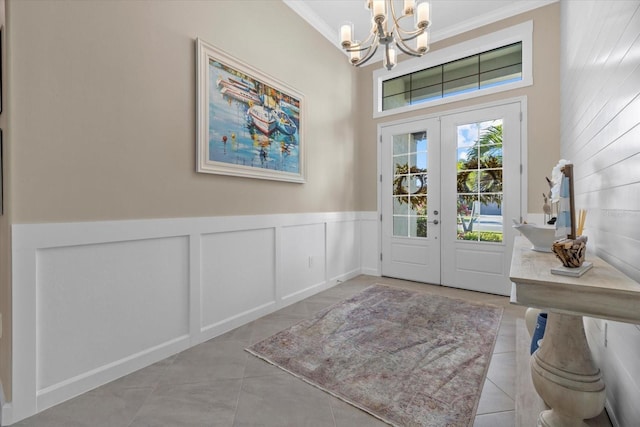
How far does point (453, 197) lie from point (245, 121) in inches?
103

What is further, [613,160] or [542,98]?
[542,98]

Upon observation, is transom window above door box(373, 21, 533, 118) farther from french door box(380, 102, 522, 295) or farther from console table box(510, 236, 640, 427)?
console table box(510, 236, 640, 427)

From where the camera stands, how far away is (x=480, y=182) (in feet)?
11.6

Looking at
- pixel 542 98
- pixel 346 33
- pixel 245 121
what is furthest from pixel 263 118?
pixel 542 98

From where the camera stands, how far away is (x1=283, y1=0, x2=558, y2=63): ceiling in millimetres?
3234

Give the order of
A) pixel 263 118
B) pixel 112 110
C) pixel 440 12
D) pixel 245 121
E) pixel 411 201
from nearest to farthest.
→ pixel 112 110, pixel 245 121, pixel 263 118, pixel 440 12, pixel 411 201

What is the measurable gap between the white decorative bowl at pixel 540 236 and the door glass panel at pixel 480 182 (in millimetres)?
2034

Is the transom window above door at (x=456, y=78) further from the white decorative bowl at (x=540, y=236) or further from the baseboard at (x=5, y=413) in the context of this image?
the baseboard at (x=5, y=413)

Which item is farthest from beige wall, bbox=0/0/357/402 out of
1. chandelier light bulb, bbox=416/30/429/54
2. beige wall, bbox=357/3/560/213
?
beige wall, bbox=357/3/560/213

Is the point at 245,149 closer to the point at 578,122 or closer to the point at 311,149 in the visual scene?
the point at 311,149

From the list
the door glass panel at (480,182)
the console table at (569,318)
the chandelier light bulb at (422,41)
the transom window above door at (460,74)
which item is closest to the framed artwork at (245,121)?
the chandelier light bulb at (422,41)

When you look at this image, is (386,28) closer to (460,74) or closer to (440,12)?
(440,12)

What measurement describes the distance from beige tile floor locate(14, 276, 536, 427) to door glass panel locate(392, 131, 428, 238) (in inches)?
80.0

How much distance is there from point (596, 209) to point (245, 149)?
2426 millimetres
